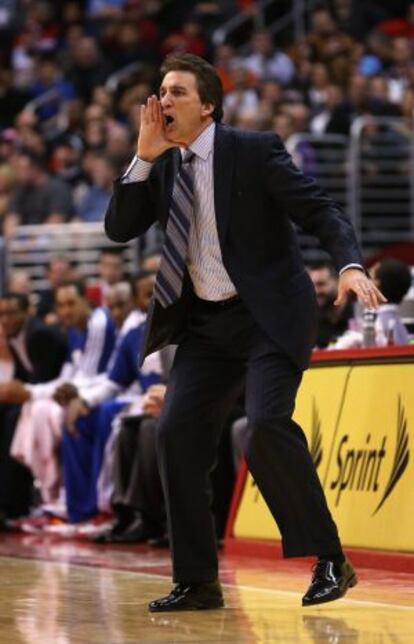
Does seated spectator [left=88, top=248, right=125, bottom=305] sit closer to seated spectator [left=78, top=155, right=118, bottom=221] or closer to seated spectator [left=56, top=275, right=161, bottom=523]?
seated spectator [left=56, top=275, right=161, bottom=523]

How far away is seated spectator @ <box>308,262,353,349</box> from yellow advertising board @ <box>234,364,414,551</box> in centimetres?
167

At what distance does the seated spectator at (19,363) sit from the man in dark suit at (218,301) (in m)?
6.44

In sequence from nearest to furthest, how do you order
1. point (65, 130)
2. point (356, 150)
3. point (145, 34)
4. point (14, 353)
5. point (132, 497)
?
point (132, 497) < point (14, 353) < point (356, 150) < point (65, 130) < point (145, 34)

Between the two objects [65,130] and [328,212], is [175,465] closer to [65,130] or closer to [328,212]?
[328,212]

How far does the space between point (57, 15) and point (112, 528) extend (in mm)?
15042

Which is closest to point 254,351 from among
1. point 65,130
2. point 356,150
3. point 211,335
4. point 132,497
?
point 211,335

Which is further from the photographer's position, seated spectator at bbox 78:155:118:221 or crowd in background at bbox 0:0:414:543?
seated spectator at bbox 78:155:118:221

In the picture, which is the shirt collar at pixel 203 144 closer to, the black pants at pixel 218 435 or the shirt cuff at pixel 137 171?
the shirt cuff at pixel 137 171

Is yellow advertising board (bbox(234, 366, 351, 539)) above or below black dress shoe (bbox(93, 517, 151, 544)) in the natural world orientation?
above

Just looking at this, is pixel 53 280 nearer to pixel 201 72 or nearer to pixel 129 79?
pixel 129 79

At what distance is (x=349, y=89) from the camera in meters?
19.7

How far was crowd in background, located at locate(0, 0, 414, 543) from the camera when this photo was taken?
11.7 m

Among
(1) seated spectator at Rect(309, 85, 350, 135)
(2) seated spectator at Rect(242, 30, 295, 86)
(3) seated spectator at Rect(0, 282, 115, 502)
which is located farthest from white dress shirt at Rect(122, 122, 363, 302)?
(2) seated spectator at Rect(242, 30, 295, 86)

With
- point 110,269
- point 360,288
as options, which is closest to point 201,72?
point 360,288
